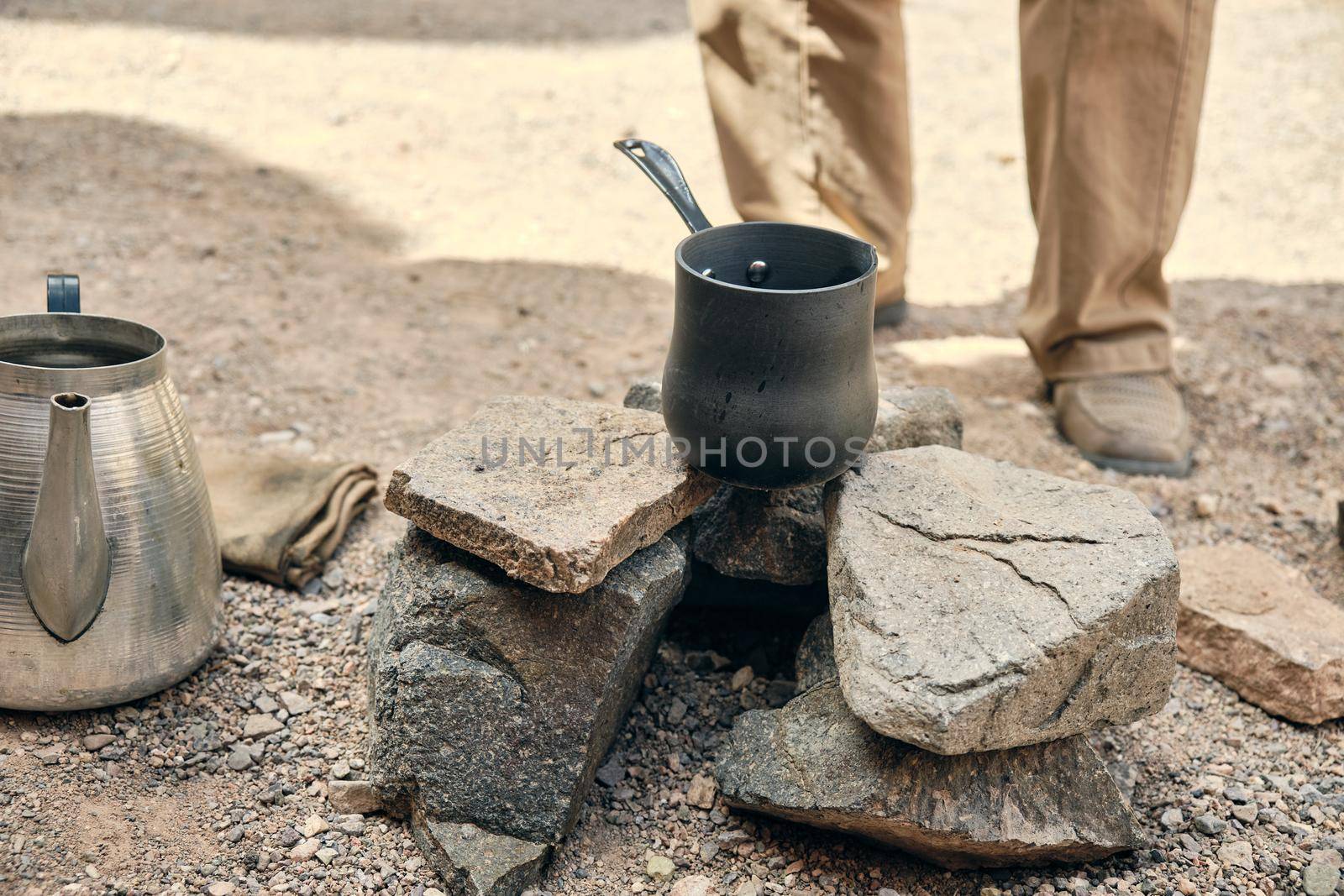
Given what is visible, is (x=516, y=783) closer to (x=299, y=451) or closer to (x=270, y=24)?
(x=299, y=451)

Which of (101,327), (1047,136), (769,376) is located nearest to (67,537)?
(101,327)

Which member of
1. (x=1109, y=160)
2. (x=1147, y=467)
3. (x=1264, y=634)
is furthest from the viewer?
(x=1147, y=467)

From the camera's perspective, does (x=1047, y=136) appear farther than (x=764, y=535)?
Yes

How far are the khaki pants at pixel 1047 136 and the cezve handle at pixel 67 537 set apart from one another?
1.94 m

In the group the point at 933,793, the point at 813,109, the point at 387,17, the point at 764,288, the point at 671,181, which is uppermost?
the point at 387,17

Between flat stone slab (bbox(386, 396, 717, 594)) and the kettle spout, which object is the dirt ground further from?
flat stone slab (bbox(386, 396, 717, 594))

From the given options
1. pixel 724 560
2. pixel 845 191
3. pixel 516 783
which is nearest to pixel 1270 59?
pixel 845 191

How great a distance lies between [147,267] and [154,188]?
72 cm

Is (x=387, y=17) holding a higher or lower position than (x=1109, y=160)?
higher

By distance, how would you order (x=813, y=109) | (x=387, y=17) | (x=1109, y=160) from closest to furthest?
(x=1109, y=160) < (x=813, y=109) < (x=387, y=17)

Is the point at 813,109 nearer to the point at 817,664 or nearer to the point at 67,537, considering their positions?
the point at 817,664

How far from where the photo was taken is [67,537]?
1.70 metres

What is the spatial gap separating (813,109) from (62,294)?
1918 millimetres

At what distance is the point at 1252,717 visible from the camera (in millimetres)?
2115
